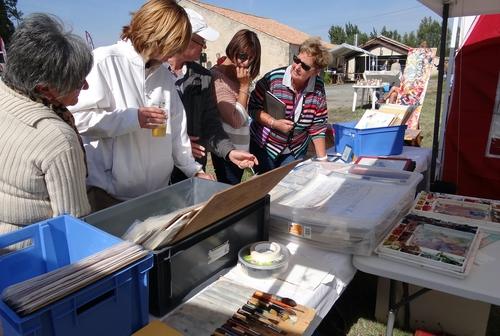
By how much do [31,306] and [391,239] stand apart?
1.24 metres

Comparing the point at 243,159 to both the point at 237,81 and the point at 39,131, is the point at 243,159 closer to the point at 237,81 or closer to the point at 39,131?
the point at 237,81

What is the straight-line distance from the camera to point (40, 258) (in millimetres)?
949

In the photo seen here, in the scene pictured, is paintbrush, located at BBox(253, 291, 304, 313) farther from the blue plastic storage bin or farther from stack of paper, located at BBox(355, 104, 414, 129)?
stack of paper, located at BBox(355, 104, 414, 129)

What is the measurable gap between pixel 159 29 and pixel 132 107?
305mm

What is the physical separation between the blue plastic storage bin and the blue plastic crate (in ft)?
6.70

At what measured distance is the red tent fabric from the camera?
3154mm

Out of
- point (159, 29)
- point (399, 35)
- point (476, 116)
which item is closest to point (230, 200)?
point (159, 29)

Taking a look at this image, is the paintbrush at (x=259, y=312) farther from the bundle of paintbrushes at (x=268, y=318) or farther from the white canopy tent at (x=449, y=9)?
the white canopy tent at (x=449, y=9)

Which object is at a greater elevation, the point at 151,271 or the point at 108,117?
the point at 108,117

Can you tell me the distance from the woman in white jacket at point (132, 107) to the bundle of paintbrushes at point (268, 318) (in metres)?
0.70

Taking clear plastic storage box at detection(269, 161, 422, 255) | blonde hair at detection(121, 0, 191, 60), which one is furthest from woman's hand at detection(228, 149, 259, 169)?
blonde hair at detection(121, 0, 191, 60)

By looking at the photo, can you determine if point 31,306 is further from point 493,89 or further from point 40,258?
point 493,89

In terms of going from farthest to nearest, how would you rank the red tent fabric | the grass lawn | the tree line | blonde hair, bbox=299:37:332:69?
the tree line
the red tent fabric
blonde hair, bbox=299:37:332:69
the grass lawn

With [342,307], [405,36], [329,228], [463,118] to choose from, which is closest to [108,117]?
[329,228]
